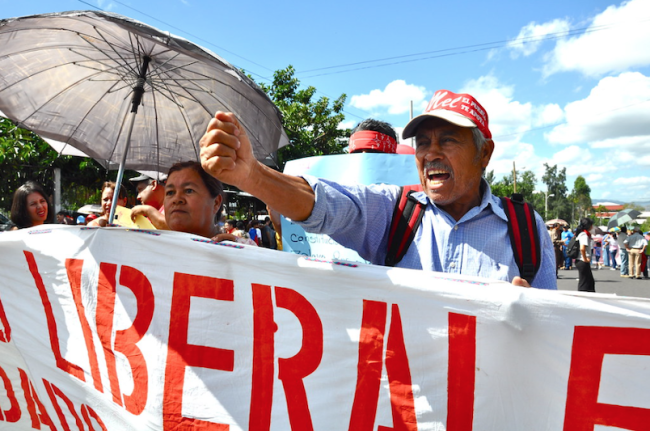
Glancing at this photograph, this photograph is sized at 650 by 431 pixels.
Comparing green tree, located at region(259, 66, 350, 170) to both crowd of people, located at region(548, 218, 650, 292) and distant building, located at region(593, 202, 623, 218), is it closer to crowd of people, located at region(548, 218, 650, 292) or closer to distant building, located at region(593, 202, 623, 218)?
crowd of people, located at region(548, 218, 650, 292)

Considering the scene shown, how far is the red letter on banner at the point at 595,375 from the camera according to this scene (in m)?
1.32

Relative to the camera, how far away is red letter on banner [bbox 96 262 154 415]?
1.77m

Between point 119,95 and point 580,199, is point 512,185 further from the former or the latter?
point 119,95

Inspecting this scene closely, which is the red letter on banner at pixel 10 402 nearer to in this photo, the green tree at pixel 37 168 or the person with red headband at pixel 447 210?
the person with red headband at pixel 447 210

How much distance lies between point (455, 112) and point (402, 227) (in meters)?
0.48

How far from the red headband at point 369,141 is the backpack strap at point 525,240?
1.40 m

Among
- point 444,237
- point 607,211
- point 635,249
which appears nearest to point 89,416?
point 444,237

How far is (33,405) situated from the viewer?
2.10 metres

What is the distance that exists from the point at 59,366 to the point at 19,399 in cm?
41

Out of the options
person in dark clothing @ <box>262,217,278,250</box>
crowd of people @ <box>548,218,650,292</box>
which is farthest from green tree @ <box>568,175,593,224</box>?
person in dark clothing @ <box>262,217,278,250</box>

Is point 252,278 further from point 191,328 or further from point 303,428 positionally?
point 303,428

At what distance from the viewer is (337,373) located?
155cm

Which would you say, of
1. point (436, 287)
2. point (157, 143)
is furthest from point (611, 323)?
point (157, 143)

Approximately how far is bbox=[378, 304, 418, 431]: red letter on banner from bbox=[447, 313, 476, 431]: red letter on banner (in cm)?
12
